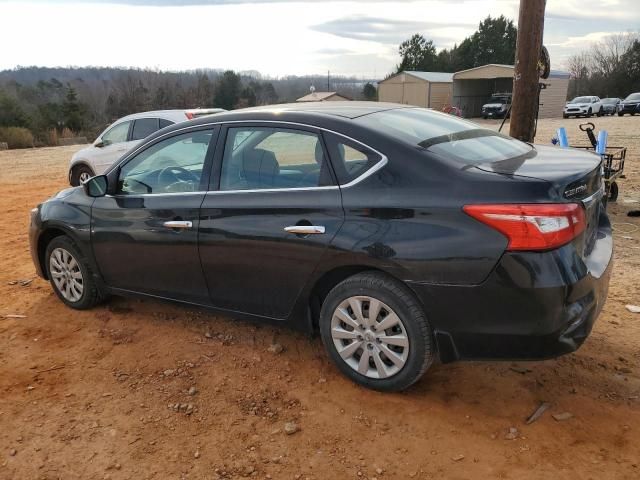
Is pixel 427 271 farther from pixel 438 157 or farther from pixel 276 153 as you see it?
pixel 276 153

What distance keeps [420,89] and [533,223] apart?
40.9 meters

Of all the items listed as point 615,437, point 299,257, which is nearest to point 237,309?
point 299,257

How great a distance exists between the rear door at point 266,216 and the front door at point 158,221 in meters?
0.13

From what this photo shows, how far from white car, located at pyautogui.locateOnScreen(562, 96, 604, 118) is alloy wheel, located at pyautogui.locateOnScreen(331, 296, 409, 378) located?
40.1m

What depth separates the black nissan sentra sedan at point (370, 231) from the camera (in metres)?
2.70

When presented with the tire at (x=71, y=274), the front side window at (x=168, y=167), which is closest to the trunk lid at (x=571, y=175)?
the front side window at (x=168, y=167)

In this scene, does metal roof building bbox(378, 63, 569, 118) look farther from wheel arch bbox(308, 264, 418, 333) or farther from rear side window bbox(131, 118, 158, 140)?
wheel arch bbox(308, 264, 418, 333)

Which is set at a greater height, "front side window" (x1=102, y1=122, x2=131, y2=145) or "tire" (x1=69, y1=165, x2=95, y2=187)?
"front side window" (x1=102, y1=122, x2=131, y2=145)

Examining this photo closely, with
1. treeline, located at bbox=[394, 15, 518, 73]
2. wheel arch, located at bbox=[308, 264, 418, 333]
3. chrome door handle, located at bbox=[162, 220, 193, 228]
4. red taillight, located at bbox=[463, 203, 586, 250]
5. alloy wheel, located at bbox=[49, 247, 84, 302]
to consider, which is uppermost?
treeline, located at bbox=[394, 15, 518, 73]

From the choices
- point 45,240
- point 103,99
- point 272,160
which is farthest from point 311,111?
point 103,99

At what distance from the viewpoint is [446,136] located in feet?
11.0

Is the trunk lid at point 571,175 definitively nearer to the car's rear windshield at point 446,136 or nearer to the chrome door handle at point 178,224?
the car's rear windshield at point 446,136

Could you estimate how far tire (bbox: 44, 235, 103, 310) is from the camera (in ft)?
14.7

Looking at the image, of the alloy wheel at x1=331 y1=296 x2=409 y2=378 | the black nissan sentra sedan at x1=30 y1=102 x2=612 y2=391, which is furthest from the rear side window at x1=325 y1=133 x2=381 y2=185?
the alloy wheel at x1=331 y1=296 x2=409 y2=378
